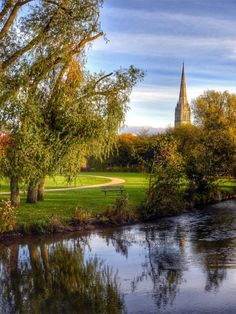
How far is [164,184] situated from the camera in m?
29.0

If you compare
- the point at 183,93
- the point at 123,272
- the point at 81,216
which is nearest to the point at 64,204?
the point at 81,216

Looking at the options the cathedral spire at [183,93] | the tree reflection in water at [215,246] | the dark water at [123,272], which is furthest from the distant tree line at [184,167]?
the cathedral spire at [183,93]

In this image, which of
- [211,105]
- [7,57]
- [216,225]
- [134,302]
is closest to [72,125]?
[7,57]

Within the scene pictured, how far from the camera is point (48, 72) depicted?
21828 mm

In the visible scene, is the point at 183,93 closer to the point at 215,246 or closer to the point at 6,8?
the point at 6,8

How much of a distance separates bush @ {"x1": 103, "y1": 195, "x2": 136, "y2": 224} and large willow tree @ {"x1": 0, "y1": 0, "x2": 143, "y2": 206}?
Answer: 120 inches

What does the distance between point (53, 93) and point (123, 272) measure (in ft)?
33.6

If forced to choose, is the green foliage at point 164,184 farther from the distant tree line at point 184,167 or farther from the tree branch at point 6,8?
the tree branch at point 6,8

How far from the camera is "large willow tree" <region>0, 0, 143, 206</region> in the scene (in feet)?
67.6

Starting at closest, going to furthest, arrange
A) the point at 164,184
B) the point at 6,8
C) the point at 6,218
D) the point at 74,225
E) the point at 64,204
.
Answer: the point at 6,218 < the point at 6,8 < the point at 74,225 < the point at 64,204 < the point at 164,184

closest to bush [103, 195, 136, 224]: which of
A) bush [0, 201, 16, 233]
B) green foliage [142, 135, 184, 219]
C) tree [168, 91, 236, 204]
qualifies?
green foliage [142, 135, 184, 219]

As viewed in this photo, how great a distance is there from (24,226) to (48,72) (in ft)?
24.0

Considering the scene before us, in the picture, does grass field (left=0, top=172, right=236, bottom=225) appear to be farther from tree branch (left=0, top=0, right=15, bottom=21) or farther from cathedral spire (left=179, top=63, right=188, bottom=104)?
cathedral spire (left=179, top=63, right=188, bottom=104)

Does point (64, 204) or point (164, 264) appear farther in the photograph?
point (64, 204)
